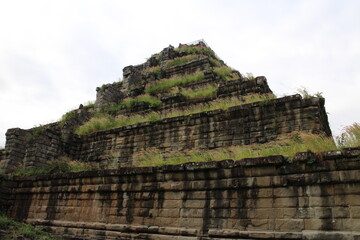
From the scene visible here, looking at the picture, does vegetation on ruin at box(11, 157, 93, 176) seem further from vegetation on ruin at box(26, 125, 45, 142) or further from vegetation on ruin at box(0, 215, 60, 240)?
vegetation on ruin at box(0, 215, 60, 240)

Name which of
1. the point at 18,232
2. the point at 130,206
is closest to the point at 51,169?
the point at 18,232

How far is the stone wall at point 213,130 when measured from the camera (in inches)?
377

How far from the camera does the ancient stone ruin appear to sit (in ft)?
20.3

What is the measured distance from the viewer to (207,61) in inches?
766

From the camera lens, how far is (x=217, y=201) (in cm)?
722

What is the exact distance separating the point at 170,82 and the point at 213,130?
8814mm

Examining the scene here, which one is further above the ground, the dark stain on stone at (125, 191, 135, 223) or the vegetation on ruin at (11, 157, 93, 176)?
the vegetation on ruin at (11, 157, 93, 176)

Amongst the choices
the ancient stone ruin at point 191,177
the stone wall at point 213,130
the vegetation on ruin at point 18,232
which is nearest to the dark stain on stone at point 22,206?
the ancient stone ruin at point 191,177

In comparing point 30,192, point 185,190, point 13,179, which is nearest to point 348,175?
point 185,190

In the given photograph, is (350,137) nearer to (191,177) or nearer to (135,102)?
(191,177)

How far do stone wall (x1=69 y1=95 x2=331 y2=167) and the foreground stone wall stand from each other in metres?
2.99

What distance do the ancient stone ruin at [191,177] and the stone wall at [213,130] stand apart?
33mm

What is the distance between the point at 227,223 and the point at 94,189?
420 cm

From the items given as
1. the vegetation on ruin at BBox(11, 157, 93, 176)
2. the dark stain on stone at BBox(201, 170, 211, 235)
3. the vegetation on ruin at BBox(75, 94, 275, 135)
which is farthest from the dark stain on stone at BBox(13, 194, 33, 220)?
the dark stain on stone at BBox(201, 170, 211, 235)
